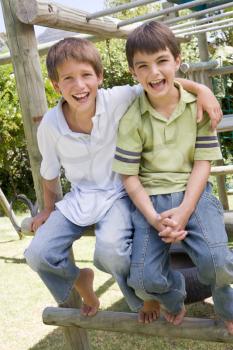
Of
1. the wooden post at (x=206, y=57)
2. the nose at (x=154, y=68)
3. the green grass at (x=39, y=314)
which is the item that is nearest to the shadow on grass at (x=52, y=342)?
the green grass at (x=39, y=314)

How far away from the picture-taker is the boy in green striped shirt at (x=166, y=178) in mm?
2002

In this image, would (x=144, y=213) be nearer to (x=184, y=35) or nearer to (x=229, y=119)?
(x=229, y=119)

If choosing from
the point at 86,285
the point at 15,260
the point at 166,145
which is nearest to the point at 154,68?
the point at 166,145

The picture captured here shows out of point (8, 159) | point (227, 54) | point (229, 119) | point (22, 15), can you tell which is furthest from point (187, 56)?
point (22, 15)

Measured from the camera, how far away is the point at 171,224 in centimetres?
199

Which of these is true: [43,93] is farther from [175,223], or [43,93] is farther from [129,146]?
[175,223]

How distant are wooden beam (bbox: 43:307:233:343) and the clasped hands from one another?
0.52 metres

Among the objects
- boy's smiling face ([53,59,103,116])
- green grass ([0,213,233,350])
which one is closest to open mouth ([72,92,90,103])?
boy's smiling face ([53,59,103,116])

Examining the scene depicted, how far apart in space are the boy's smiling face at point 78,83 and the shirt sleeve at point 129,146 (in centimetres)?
19

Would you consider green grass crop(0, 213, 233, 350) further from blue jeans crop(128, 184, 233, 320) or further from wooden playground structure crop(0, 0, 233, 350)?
blue jeans crop(128, 184, 233, 320)

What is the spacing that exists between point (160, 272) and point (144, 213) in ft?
0.76

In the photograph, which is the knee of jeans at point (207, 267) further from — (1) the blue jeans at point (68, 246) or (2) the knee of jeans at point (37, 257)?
(2) the knee of jeans at point (37, 257)

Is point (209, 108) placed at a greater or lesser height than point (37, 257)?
greater

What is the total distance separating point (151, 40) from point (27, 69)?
889mm
